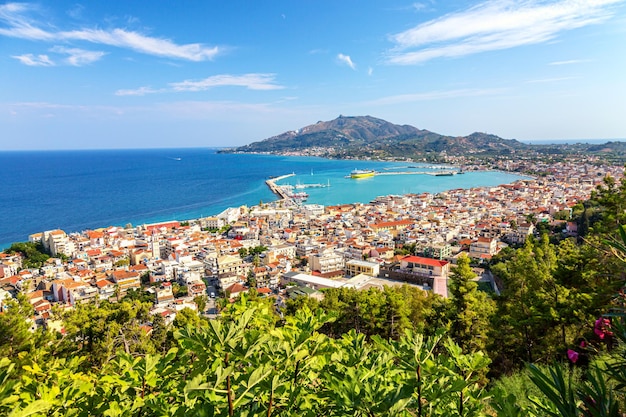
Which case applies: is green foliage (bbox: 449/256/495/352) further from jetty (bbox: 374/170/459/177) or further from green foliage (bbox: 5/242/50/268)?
jetty (bbox: 374/170/459/177)

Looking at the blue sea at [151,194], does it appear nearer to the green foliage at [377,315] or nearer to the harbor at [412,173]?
the harbor at [412,173]

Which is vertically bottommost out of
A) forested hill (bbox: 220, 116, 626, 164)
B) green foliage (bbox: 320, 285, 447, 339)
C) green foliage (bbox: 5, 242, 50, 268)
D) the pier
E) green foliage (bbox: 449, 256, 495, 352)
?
green foliage (bbox: 5, 242, 50, 268)

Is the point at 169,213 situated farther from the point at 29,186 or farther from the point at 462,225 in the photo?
the point at 29,186

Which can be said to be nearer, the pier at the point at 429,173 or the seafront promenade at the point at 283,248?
the seafront promenade at the point at 283,248

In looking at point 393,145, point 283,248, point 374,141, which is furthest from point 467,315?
point 374,141

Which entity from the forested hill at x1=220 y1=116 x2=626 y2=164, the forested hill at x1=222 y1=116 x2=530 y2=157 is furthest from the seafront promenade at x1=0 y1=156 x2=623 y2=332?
the forested hill at x1=222 y1=116 x2=530 y2=157

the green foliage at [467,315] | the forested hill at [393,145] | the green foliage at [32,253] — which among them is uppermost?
the forested hill at [393,145]

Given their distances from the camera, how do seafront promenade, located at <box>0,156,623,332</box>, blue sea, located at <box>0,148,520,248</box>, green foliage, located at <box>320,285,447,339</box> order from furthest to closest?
blue sea, located at <box>0,148,520,248</box> → seafront promenade, located at <box>0,156,623,332</box> → green foliage, located at <box>320,285,447,339</box>

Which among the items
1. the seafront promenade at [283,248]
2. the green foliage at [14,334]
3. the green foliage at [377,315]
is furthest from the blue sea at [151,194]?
the green foliage at [377,315]

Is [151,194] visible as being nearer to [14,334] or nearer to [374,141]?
[14,334]

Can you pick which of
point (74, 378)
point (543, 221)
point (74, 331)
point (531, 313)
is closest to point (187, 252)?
point (74, 331)
